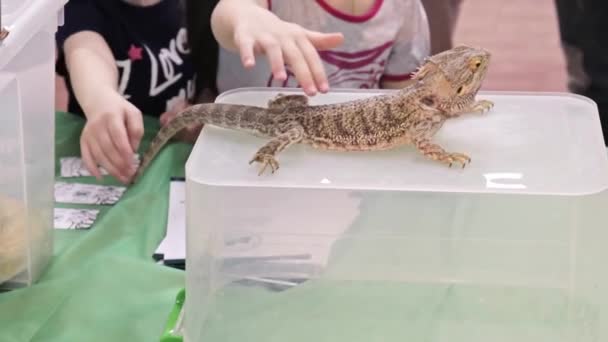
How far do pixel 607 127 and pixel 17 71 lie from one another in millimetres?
783

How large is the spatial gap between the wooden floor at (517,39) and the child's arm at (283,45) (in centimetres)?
96

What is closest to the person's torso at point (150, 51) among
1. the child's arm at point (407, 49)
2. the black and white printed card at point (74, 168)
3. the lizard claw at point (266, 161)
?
the black and white printed card at point (74, 168)

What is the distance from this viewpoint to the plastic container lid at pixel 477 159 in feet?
2.33

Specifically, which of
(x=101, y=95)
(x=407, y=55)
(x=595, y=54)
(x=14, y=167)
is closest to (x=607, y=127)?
(x=595, y=54)

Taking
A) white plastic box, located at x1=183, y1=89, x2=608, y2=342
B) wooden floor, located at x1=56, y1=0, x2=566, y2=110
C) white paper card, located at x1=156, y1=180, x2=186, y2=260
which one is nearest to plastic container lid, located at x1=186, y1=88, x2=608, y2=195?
white plastic box, located at x1=183, y1=89, x2=608, y2=342

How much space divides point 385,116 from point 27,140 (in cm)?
35

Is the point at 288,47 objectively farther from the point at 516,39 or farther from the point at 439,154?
the point at 516,39

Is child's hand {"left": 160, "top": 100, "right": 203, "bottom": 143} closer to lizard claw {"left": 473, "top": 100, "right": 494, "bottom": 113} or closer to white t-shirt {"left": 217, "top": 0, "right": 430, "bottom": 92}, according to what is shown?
white t-shirt {"left": 217, "top": 0, "right": 430, "bottom": 92}

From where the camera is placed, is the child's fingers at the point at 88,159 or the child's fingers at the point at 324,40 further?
the child's fingers at the point at 88,159

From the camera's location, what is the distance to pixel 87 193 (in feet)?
3.52

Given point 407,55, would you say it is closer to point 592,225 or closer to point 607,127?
point 607,127

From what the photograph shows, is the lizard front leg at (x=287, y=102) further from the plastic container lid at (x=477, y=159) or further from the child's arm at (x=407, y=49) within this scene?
the child's arm at (x=407, y=49)

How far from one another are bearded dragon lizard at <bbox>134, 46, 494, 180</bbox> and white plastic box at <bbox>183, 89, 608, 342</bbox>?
0.04ft

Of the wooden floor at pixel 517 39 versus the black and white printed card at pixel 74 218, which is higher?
the wooden floor at pixel 517 39
